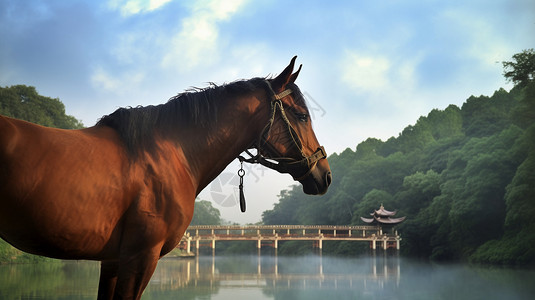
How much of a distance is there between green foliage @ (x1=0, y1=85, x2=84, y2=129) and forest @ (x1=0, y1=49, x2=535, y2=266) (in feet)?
0.21

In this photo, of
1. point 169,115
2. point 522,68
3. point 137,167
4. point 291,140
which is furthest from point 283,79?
point 522,68

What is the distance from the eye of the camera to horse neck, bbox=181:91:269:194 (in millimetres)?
2029

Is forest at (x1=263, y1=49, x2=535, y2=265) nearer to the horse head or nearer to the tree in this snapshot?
the tree

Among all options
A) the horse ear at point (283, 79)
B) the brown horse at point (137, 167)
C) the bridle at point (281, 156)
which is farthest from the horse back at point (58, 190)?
the horse ear at point (283, 79)

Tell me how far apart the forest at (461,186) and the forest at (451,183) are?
2.1 inches

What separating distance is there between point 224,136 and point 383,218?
32.7 metres

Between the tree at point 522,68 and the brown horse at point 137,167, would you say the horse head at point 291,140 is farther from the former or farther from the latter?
the tree at point 522,68

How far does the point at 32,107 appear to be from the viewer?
93.2 feet

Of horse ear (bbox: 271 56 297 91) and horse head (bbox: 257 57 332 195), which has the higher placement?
horse ear (bbox: 271 56 297 91)

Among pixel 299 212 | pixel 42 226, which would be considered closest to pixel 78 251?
pixel 42 226

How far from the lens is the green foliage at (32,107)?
88.8 feet

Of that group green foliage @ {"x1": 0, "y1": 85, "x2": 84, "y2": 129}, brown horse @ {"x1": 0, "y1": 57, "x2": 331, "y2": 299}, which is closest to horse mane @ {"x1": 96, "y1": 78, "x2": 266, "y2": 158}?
brown horse @ {"x1": 0, "y1": 57, "x2": 331, "y2": 299}

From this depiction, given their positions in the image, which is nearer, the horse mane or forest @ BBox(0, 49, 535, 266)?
the horse mane

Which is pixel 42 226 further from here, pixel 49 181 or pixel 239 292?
pixel 239 292
